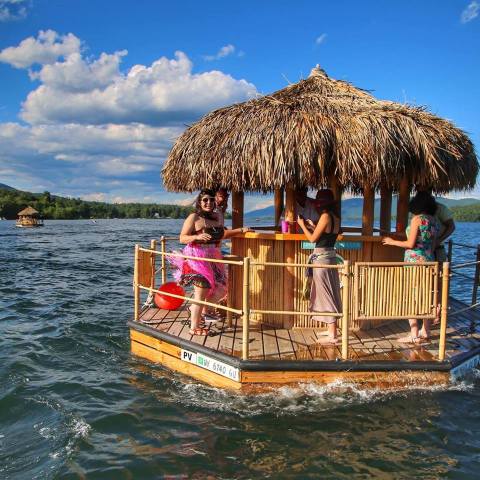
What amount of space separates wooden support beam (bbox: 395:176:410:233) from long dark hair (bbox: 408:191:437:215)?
0.85 metres

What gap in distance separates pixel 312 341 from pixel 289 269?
114 cm

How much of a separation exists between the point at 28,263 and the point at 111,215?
125409mm

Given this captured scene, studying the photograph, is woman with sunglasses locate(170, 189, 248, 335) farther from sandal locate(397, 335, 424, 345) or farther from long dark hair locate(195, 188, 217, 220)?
sandal locate(397, 335, 424, 345)

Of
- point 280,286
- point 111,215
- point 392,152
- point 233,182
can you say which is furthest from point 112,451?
point 111,215

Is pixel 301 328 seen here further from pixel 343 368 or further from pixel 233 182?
pixel 233 182

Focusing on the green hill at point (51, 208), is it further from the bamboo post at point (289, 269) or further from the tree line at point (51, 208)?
the bamboo post at point (289, 269)

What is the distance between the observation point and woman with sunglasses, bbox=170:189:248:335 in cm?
674

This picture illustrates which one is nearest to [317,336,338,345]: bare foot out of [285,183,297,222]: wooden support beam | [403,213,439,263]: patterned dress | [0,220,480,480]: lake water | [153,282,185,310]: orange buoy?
[0,220,480,480]: lake water

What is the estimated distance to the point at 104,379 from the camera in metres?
6.99

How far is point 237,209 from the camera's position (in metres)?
→ 8.27

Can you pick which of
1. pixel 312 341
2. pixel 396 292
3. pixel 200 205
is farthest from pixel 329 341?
pixel 200 205

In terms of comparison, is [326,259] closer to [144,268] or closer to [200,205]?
[200,205]

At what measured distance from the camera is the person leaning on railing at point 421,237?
→ 6.49 metres

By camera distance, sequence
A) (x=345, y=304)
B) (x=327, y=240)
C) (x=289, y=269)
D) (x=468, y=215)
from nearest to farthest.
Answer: (x=345, y=304) → (x=327, y=240) → (x=289, y=269) → (x=468, y=215)
